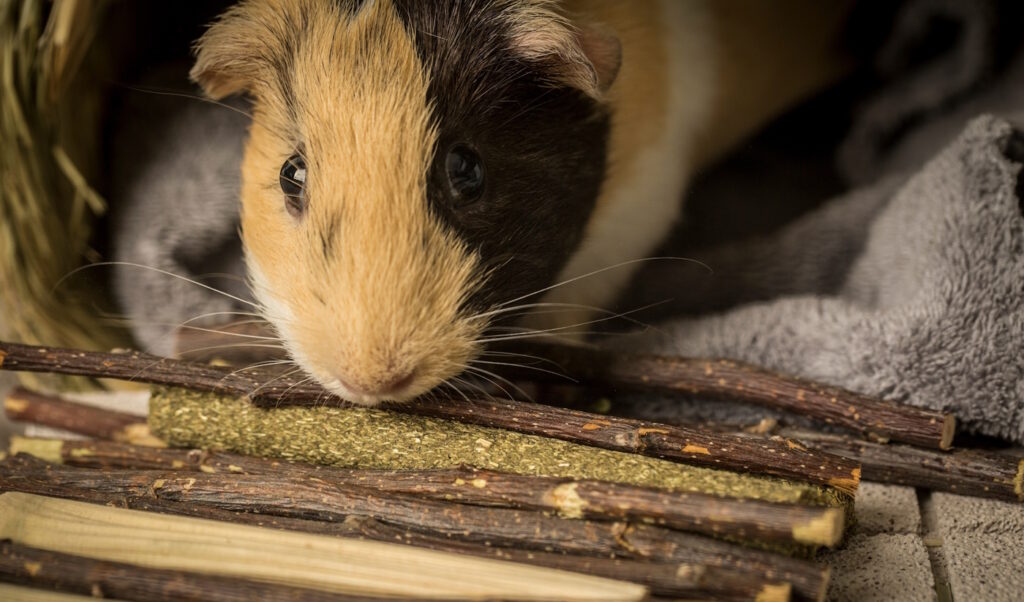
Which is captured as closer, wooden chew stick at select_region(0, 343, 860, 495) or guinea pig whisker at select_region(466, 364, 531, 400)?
wooden chew stick at select_region(0, 343, 860, 495)

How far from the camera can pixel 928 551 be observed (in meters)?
1.31

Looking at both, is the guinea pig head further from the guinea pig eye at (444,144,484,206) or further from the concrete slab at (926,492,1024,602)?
the concrete slab at (926,492,1024,602)

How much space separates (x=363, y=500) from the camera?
122 cm

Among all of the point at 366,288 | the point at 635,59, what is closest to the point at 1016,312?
the point at 635,59

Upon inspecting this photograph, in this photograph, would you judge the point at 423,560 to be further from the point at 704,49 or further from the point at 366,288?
the point at 704,49

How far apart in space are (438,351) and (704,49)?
4.39 feet

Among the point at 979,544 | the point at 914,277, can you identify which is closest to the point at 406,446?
the point at 979,544

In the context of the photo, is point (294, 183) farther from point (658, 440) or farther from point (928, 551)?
point (928, 551)

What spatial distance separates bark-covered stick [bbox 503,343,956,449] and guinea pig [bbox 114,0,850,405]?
169 millimetres

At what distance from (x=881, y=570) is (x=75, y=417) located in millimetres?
1516

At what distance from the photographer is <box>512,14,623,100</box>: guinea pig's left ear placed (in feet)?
4.55

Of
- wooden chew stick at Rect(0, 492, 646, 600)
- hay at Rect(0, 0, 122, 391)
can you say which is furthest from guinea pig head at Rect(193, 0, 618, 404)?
hay at Rect(0, 0, 122, 391)

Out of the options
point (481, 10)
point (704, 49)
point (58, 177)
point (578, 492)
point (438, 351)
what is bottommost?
point (578, 492)

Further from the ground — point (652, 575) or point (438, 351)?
point (438, 351)
